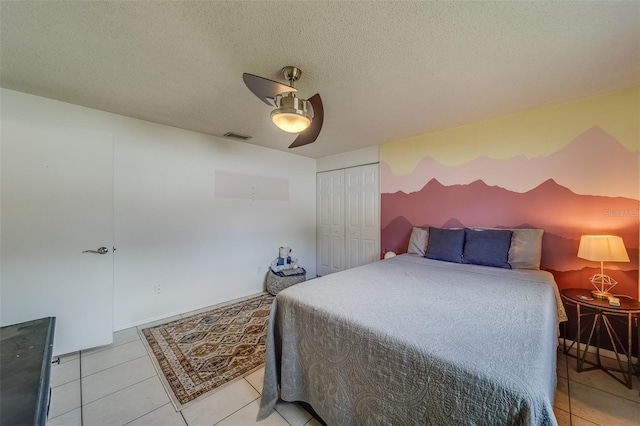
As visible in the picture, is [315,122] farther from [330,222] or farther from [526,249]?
[330,222]

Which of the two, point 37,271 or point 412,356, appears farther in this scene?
point 37,271

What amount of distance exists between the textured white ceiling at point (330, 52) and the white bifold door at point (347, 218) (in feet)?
5.38

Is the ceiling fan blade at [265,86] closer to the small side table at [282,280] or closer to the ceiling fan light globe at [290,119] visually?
the ceiling fan light globe at [290,119]

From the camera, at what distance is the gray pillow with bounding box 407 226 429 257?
9.85ft

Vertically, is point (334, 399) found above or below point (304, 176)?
below

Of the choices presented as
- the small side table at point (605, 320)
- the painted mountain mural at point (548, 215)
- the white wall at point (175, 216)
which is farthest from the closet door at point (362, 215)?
the small side table at point (605, 320)

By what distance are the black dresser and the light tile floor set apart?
42cm

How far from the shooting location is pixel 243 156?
12.0 ft

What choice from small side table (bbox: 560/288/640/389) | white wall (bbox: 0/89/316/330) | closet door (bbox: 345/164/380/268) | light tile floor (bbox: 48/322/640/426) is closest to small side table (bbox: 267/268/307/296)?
white wall (bbox: 0/89/316/330)

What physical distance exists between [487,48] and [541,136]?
1486mm

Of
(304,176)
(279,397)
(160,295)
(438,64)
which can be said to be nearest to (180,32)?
(438,64)

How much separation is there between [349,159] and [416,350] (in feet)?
11.6

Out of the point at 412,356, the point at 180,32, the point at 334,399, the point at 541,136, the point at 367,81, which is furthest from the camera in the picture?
the point at 541,136

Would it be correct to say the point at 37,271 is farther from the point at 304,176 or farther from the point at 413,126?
the point at 413,126
